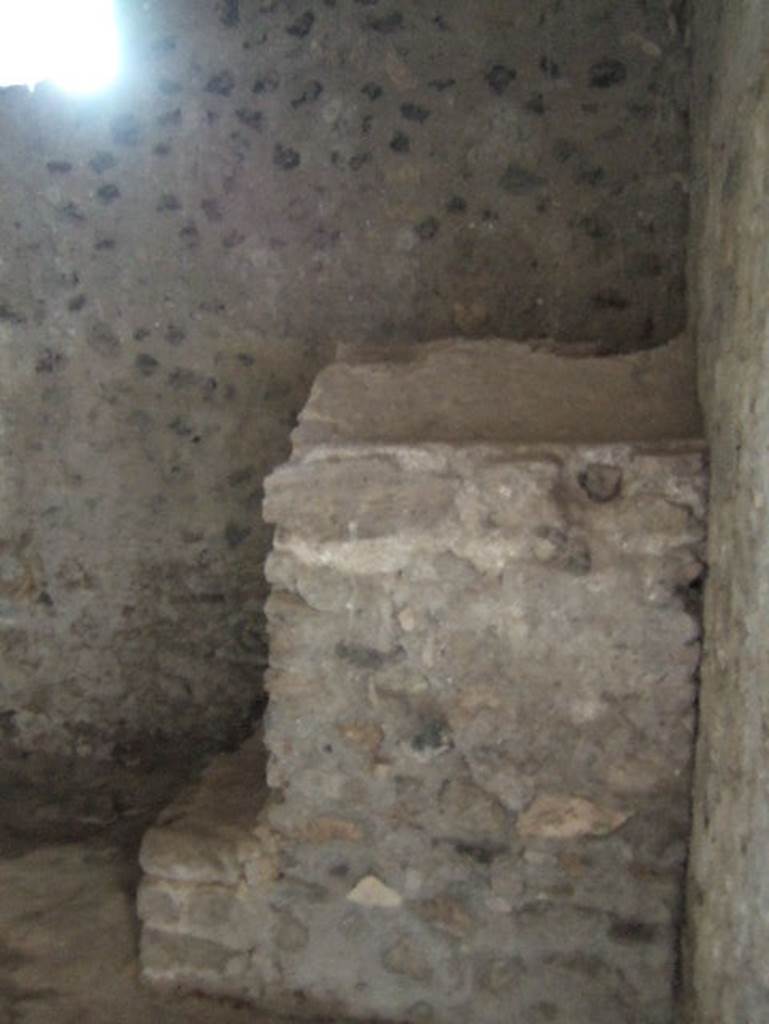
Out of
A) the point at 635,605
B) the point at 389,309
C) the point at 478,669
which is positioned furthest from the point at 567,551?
the point at 389,309

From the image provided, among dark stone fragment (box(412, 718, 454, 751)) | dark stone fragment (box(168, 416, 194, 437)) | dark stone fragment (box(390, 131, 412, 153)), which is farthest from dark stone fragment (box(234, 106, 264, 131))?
dark stone fragment (box(412, 718, 454, 751))

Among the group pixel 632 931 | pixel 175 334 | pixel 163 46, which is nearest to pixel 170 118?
pixel 163 46

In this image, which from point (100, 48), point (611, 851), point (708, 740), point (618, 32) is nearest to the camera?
point (708, 740)

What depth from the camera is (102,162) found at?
3.02m

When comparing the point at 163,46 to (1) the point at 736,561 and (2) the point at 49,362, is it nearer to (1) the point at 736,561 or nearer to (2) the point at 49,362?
(2) the point at 49,362

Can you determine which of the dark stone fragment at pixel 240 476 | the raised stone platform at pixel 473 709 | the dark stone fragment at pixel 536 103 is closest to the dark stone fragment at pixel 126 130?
the dark stone fragment at pixel 240 476

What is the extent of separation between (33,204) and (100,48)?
0.49 m

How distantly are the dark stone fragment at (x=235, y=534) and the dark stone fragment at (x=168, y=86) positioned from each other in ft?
4.07

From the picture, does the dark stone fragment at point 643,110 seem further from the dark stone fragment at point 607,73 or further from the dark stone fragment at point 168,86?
the dark stone fragment at point 168,86

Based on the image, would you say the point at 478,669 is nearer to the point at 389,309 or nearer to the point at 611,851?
the point at 611,851

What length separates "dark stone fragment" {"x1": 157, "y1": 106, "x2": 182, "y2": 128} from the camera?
2971 millimetres

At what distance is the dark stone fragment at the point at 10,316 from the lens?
10.2 feet

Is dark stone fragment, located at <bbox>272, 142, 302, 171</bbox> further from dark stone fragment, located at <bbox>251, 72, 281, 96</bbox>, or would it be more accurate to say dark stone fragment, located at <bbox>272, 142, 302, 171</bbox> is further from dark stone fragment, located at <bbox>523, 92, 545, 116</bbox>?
dark stone fragment, located at <bbox>523, 92, 545, 116</bbox>

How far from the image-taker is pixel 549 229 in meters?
2.80
